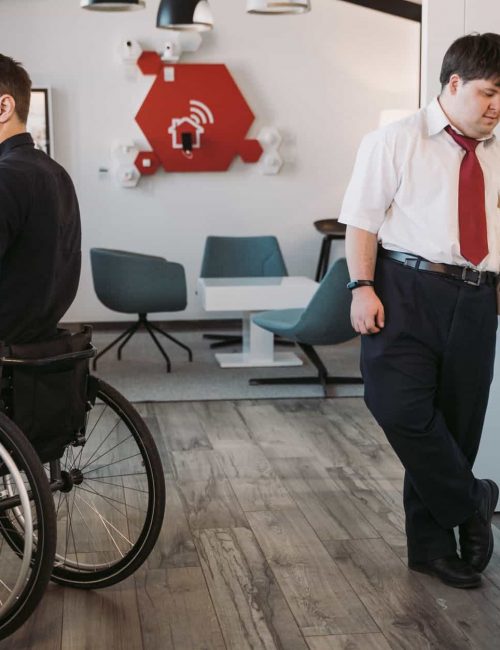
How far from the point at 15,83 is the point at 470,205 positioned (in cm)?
126

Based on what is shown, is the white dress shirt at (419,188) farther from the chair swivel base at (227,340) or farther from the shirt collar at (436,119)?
the chair swivel base at (227,340)

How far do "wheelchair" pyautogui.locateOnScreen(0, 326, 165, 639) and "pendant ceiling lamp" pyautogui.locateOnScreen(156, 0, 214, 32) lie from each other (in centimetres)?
422

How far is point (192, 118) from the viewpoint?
860cm

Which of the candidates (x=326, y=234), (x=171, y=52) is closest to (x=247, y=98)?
(x=171, y=52)

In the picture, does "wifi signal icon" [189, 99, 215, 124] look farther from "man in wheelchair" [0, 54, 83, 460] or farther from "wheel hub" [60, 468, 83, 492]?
"wheel hub" [60, 468, 83, 492]

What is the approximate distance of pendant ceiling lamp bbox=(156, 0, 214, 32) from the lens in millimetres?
6664

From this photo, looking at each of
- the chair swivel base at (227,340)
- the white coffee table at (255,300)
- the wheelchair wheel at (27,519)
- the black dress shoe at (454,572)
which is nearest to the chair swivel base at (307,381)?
the white coffee table at (255,300)

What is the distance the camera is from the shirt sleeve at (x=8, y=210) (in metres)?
2.48

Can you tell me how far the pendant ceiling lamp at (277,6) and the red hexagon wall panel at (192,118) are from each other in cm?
237

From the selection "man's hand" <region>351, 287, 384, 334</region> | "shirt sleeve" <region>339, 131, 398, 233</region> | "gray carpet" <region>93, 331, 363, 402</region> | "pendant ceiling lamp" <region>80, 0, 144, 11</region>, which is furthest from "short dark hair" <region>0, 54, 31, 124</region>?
"pendant ceiling lamp" <region>80, 0, 144, 11</region>

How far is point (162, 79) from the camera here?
27.9 ft

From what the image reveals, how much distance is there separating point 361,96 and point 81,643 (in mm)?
6917

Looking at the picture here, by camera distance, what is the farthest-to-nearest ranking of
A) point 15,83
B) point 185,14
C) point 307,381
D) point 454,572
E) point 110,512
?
point 185,14 → point 307,381 → point 110,512 → point 454,572 → point 15,83

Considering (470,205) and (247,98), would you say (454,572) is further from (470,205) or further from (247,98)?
(247,98)
